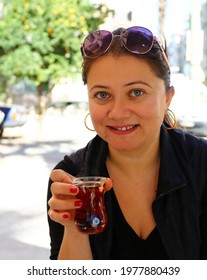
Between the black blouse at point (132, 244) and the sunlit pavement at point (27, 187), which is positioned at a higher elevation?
the black blouse at point (132, 244)

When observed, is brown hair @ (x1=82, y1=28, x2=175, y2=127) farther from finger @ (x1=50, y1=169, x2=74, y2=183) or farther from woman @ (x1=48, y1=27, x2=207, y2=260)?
finger @ (x1=50, y1=169, x2=74, y2=183)

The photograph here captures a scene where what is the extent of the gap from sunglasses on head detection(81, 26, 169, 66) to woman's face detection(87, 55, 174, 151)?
26 mm

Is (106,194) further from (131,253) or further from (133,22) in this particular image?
(133,22)

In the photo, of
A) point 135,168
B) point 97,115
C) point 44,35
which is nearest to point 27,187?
point 44,35

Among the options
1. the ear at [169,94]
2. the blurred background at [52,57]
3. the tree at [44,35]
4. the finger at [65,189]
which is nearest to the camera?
the finger at [65,189]

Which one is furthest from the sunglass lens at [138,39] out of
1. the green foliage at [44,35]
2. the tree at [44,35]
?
the tree at [44,35]

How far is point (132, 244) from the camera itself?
1.33 metres

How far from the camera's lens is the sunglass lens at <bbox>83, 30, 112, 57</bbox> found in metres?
1.29

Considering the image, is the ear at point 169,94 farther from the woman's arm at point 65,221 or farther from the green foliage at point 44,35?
the green foliage at point 44,35

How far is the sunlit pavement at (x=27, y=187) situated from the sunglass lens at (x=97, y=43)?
2196 millimetres

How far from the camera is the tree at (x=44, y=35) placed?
8.50 m

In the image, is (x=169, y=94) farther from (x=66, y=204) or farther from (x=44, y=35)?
(x=44, y=35)

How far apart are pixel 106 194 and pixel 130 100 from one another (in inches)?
10.7

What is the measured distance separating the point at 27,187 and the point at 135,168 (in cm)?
413
